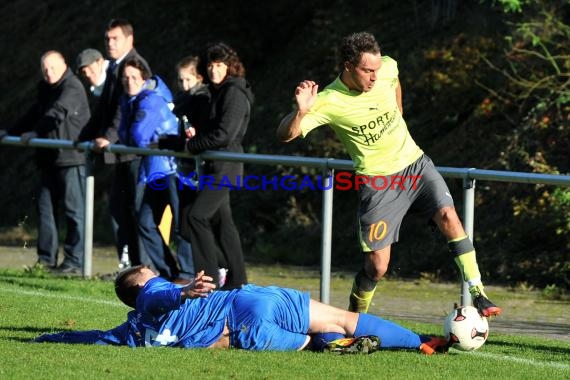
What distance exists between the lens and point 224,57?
467 inches

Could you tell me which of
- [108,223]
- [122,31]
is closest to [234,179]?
[122,31]

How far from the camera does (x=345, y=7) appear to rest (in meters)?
20.2

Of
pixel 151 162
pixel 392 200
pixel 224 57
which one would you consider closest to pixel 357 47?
pixel 392 200

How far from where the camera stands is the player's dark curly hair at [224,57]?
11852mm

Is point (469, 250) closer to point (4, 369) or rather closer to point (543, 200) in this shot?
point (4, 369)

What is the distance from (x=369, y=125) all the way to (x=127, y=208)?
4410 mm

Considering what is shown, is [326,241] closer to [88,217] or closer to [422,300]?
[422,300]

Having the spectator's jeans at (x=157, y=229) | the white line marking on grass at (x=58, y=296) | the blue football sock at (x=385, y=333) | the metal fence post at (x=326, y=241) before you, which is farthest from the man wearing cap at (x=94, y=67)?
the blue football sock at (x=385, y=333)

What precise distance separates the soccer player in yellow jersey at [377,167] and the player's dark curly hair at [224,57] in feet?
8.34

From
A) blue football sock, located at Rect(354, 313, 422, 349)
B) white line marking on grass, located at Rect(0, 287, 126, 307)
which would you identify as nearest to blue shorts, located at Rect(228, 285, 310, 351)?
blue football sock, located at Rect(354, 313, 422, 349)

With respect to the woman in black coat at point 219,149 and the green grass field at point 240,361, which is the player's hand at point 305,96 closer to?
the green grass field at point 240,361

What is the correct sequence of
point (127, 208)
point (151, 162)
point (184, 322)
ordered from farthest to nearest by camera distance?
1. point (127, 208)
2. point (151, 162)
3. point (184, 322)

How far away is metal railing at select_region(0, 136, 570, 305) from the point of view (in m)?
9.72

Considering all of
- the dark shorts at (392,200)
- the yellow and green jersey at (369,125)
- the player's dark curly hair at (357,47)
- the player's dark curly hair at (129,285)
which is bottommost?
the player's dark curly hair at (129,285)
